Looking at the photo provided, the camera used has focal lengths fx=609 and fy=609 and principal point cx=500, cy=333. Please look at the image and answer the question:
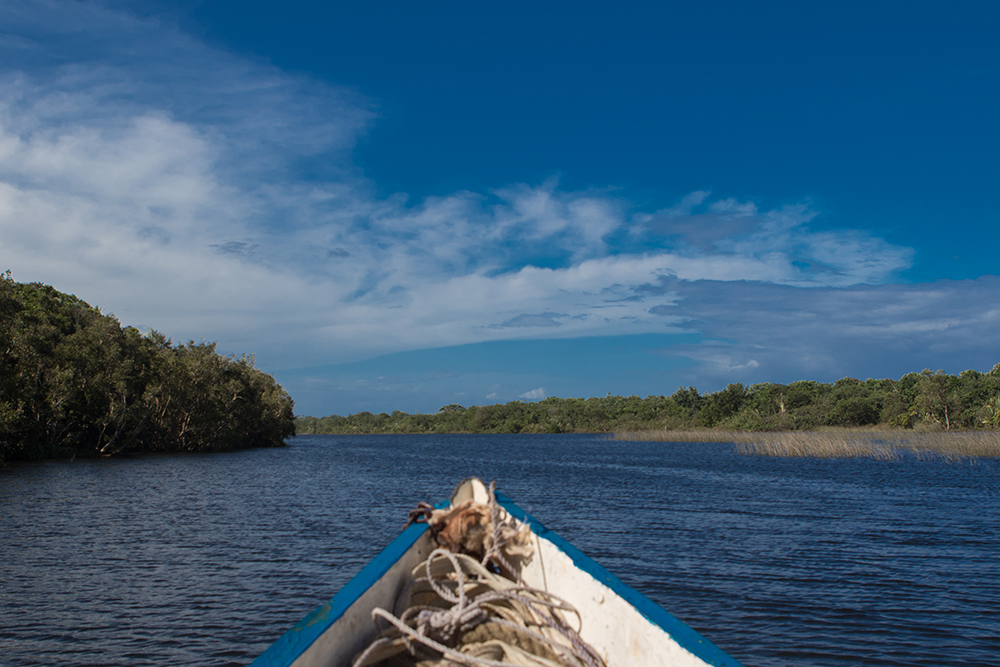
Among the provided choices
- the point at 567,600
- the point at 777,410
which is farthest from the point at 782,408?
the point at 567,600

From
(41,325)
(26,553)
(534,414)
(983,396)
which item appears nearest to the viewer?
(26,553)

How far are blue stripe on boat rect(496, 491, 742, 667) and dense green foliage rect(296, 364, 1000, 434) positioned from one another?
52.8 m

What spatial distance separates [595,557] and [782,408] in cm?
5824

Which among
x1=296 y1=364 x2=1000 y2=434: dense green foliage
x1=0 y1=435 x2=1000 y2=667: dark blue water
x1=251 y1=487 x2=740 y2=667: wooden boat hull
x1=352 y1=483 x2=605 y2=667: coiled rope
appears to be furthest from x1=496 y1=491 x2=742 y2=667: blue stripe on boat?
x1=296 y1=364 x2=1000 y2=434: dense green foliage

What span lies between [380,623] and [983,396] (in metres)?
68.6

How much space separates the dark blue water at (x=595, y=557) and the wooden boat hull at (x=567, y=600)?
11.5 feet

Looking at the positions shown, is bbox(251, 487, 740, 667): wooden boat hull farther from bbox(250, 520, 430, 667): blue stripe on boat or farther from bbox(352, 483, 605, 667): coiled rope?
bbox(352, 483, 605, 667): coiled rope

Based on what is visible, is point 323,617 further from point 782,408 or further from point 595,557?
point 782,408

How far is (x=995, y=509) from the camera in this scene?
17188 mm

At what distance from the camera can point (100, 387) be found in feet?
117

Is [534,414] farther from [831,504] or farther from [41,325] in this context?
[831,504]

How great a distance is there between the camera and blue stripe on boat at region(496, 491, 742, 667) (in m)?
3.05

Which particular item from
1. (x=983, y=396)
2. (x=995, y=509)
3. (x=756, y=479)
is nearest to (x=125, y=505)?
(x=756, y=479)

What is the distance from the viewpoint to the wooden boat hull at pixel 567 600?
3143 mm
